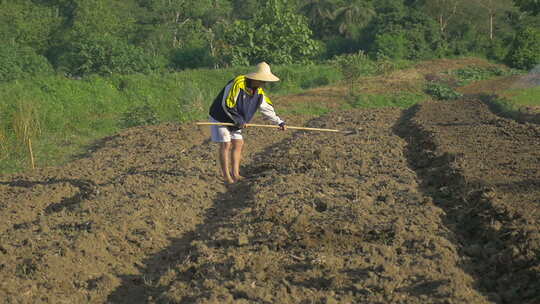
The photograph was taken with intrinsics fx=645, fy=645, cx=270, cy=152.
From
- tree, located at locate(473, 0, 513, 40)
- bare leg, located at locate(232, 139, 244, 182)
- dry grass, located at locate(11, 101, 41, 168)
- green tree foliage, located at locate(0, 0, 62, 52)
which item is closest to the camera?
bare leg, located at locate(232, 139, 244, 182)

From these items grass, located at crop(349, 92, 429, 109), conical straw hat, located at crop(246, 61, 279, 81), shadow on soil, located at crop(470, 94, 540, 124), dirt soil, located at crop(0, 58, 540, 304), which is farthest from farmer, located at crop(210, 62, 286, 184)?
grass, located at crop(349, 92, 429, 109)

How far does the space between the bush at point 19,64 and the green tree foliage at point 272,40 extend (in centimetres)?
1103

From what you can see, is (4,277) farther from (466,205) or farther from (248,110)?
(466,205)

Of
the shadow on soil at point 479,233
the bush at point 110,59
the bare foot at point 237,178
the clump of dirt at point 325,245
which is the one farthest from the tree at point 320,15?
→ the clump of dirt at point 325,245

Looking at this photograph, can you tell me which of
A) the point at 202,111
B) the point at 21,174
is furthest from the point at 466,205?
the point at 202,111

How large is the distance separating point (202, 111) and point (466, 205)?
12976 millimetres

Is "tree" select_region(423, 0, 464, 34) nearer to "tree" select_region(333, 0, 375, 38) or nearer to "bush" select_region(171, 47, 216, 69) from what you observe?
"tree" select_region(333, 0, 375, 38)

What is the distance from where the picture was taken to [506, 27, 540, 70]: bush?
105ft

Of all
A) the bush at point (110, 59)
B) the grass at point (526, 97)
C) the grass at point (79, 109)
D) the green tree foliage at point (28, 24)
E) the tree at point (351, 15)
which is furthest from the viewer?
the tree at point (351, 15)

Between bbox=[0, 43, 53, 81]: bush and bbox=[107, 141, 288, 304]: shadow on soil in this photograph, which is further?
bbox=[0, 43, 53, 81]: bush

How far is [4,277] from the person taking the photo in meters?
5.74

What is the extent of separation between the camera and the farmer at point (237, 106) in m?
8.97

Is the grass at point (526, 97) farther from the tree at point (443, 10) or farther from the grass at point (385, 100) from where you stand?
the tree at point (443, 10)

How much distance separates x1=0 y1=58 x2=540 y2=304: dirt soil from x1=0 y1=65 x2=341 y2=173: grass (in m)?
2.04
